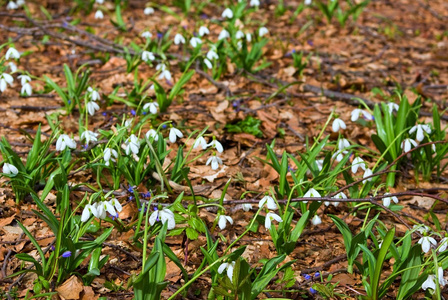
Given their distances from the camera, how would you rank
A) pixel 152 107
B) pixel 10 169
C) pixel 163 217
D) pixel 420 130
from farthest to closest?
pixel 152 107 → pixel 420 130 → pixel 10 169 → pixel 163 217

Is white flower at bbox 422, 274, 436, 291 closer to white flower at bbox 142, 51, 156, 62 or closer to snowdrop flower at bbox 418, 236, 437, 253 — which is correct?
snowdrop flower at bbox 418, 236, 437, 253

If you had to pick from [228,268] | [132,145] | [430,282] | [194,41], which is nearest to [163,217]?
[228,268]

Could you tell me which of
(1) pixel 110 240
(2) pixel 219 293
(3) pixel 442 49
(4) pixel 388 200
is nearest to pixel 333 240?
(4) pixel 388 200

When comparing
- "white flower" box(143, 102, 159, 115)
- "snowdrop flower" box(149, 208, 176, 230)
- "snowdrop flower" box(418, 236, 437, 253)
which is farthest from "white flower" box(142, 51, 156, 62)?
"snowdrop flower" box(418, 236, 437, 253)

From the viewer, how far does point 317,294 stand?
2.09 metres

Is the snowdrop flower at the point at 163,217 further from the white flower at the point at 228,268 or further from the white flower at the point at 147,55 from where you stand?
the white flower at the point at 147,55

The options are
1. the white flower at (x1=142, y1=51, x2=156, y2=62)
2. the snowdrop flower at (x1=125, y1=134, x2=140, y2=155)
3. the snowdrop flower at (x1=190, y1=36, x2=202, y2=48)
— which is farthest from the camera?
the snowdrop flower at (x1=190, y1=36, x2=202, y2=48)

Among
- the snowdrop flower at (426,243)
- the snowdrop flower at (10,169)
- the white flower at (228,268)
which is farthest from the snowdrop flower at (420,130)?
the snowdrop flower at (10,169)

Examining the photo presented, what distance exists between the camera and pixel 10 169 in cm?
226

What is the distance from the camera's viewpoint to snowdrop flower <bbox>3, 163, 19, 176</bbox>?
88.6 inches

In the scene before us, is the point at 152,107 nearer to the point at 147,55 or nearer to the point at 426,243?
the point at 147,55

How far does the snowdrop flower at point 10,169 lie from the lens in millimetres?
2250

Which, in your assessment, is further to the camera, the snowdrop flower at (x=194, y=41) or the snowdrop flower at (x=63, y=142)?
the snowdrop flower at (x=194, y=41)

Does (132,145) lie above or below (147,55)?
below
